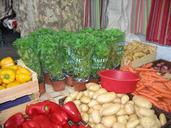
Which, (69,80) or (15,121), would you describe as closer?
(15,121)

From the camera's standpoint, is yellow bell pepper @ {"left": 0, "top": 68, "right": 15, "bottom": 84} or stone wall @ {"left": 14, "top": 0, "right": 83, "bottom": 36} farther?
stone wall @ {"left": 14, "top": 0, "right": 83, "bottom": 36}

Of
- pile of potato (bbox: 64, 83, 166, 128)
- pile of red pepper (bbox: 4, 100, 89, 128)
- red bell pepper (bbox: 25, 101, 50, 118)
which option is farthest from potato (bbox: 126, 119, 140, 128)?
Answer: red bell pepper (bbox: 25, 101, 50, 118)

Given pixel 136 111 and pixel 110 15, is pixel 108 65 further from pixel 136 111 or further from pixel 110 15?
pixel 110 15

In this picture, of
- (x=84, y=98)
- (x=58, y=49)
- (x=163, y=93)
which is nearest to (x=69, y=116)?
(x=84, y=98)

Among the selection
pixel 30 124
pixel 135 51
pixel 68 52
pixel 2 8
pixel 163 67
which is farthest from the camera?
pixel 2 8

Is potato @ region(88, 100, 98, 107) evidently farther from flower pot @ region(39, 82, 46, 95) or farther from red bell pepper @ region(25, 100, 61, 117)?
flower pot @ region(39, 82, 46, 95)

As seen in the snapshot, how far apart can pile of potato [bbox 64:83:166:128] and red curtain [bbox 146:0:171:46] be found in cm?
94

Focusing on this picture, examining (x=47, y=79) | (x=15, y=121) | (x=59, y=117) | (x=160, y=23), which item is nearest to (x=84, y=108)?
(x=59, y=117)

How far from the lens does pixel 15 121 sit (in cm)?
142

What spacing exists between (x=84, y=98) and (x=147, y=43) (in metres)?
1.19

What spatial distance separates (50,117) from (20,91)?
254 millimetres

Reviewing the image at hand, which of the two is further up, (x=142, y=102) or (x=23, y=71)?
(x=23, y=71)

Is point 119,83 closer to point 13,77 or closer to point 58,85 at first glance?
point 58,85

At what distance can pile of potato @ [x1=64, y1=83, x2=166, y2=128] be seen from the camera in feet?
4.47
